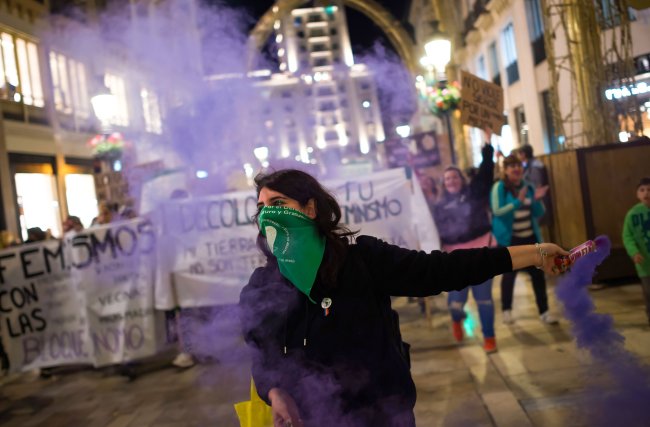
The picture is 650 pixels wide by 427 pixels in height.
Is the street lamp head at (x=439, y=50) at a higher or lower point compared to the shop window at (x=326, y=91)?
lower

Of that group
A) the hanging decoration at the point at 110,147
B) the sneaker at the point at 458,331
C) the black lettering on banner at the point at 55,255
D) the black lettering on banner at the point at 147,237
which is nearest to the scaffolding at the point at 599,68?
the sneaker at the point at 458,331

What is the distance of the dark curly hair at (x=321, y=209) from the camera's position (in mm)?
2082

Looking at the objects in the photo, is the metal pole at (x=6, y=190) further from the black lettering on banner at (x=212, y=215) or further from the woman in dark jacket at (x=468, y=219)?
the woman in dark jacket at (x=468, y=219)

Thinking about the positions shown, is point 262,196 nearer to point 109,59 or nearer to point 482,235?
point 482,235

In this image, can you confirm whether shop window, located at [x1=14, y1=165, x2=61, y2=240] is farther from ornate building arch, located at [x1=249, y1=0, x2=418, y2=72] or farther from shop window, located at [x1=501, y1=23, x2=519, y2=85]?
shop window, located at [x1=501, y1=23, x2=519, y2=85]

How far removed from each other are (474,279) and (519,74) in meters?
18.4

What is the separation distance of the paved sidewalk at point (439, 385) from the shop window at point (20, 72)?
10291 mm

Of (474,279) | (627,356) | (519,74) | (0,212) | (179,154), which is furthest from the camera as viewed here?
A: (519,74)

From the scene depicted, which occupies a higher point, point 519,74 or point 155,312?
point 519,74

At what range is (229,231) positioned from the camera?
6.85 m

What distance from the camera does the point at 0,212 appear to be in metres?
14.5

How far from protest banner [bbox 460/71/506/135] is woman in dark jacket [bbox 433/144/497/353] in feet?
2.27

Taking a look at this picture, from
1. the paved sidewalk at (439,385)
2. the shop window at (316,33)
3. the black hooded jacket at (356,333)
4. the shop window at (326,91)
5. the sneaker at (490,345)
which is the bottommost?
the paved sidewalk at (439,385)

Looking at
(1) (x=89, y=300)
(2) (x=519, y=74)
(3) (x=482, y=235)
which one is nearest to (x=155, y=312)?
(1) (x=89, y=300)
